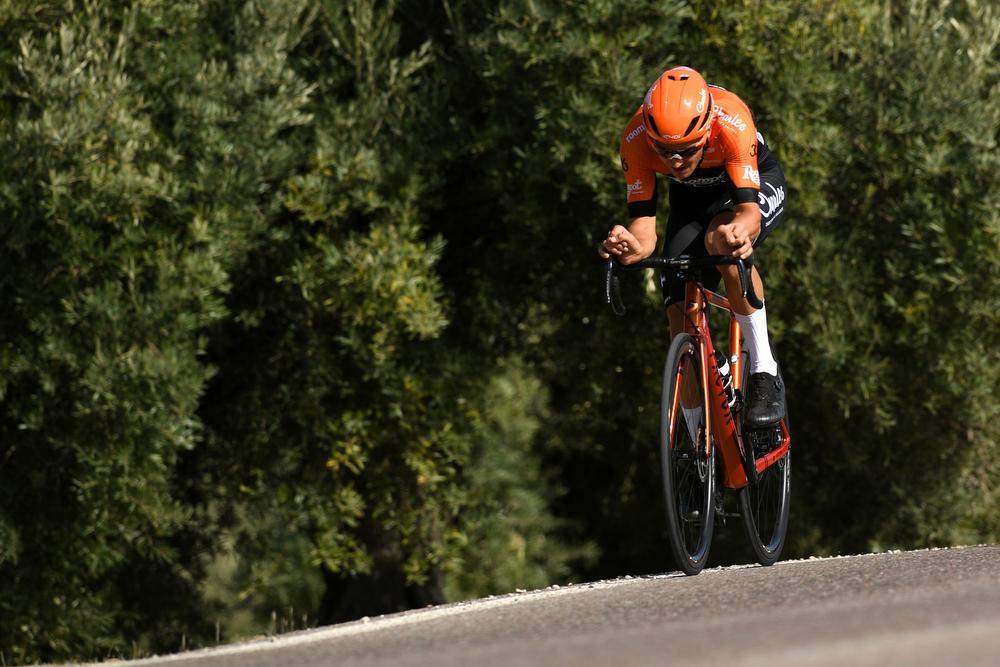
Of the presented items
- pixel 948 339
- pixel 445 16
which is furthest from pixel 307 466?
pixel 948 339

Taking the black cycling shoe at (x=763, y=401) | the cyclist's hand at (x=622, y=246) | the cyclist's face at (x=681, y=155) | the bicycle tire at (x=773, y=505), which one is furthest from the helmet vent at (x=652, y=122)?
the bicycle tire at (x=773, y=505)

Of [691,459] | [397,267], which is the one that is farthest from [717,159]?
[397,267]

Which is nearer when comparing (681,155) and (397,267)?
(681,155)

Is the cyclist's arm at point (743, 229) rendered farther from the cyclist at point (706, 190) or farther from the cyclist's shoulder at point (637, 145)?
the cyclist's shoulder at point (637, 145)

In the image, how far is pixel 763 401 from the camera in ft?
24.0

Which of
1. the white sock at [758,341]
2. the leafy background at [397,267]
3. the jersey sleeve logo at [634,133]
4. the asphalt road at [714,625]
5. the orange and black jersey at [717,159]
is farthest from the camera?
the leafy background at [397,267]

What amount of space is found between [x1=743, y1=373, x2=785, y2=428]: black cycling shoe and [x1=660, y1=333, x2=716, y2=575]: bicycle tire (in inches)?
13.6

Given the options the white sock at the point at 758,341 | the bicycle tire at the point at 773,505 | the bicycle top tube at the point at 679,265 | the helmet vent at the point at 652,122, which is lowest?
the bicycle tire at the point at 773,505

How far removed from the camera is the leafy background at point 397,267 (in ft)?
33.2

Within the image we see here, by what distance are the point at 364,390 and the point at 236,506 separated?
8.87ft

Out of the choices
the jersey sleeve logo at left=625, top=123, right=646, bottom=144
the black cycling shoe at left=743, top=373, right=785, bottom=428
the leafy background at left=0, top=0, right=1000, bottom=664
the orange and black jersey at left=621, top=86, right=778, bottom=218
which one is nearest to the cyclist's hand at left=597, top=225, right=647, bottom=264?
the orange and black jersey at left=621, top=86, right=778, bottom=218

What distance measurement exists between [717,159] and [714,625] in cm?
295

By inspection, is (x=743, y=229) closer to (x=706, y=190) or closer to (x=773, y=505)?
(x=706, y=190)

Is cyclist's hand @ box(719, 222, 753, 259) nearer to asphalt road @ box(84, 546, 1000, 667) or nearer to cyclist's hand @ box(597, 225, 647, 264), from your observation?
cyclist's hand @ box(597, 225, 647, 264)
